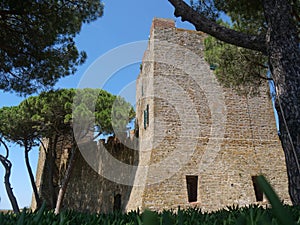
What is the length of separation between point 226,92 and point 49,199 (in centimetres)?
1051

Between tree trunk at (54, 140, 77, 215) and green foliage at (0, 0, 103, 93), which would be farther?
tree trunk at (54, 140, 77, 215)

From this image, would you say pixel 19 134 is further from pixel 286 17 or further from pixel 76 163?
pixel 286 17

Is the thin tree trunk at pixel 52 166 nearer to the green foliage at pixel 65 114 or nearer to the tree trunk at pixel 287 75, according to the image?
the green foliage at pixel 65 114

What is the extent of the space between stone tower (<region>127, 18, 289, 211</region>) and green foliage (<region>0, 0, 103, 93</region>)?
145 inches

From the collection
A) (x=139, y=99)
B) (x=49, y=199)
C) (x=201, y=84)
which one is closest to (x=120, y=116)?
(x=139, y=99)

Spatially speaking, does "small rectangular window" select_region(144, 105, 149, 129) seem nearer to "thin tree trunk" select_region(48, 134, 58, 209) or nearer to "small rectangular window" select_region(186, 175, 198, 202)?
"small rectangular window" select_region(186, 175, 198, 202)

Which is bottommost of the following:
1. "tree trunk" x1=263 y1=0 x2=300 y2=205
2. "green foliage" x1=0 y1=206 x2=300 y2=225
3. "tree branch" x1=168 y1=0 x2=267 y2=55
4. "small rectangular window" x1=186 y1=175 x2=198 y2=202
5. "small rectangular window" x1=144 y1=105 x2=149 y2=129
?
"green foliage" x1=0 y1=206 x2=300 y2=225

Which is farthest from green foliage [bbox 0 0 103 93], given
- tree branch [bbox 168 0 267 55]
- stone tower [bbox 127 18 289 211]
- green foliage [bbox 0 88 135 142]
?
green foliage [bbox 0 88 135 142]

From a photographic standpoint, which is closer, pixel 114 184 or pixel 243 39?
pixel 243 39

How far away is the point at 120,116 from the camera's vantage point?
12383mm

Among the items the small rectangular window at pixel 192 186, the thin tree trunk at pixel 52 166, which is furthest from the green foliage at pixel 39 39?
the thin tree trunk at pixel 52 166

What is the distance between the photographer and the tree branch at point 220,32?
3.75 metres

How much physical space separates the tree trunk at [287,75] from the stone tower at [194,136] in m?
5.61

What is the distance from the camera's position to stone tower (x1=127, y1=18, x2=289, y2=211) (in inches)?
351
